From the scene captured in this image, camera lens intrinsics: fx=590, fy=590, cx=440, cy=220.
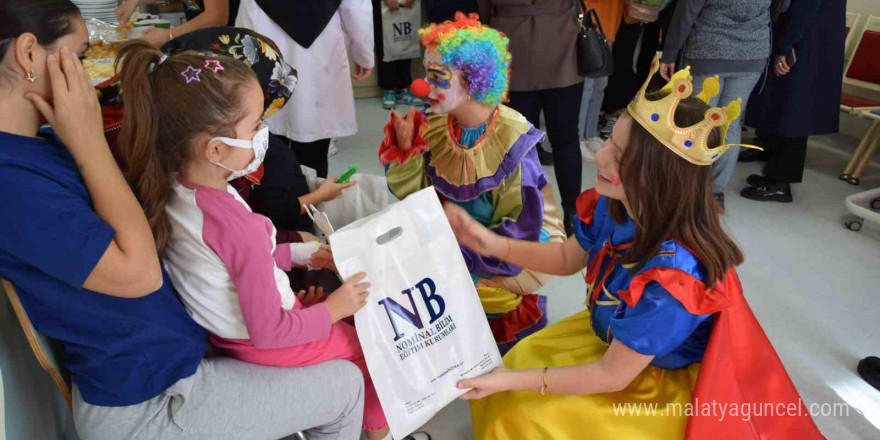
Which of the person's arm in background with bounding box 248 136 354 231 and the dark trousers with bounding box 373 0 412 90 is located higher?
the person's arm in background with bounding box 248 136 354 231

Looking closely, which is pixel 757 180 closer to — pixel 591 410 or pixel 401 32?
pixel 591 410

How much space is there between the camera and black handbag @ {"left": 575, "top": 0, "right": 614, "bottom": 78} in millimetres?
2287

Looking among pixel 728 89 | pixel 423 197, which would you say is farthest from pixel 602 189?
pixel 728 89

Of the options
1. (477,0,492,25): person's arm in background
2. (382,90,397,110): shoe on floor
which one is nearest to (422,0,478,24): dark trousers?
(477,0,492,25): person's arm in background

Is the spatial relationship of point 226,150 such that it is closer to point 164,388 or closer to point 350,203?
point 164,388

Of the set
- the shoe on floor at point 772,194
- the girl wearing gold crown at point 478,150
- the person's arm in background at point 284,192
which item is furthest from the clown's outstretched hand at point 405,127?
the shoe on floor at point 772,194

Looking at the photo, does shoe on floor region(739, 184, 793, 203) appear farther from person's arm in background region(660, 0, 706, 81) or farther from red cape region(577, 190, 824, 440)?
red cape region(577, 190, 824, 440)

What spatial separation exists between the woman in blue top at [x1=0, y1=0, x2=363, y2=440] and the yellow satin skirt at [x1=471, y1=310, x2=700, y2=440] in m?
0.50

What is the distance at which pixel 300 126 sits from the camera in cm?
227

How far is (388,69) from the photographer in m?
4.59

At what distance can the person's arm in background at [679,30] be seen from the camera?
99.1 inches

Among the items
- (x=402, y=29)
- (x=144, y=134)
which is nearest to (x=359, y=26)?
(x=144, y=134)

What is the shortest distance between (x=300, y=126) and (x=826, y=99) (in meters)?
2.66

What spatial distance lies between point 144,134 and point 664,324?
97 centimetres
